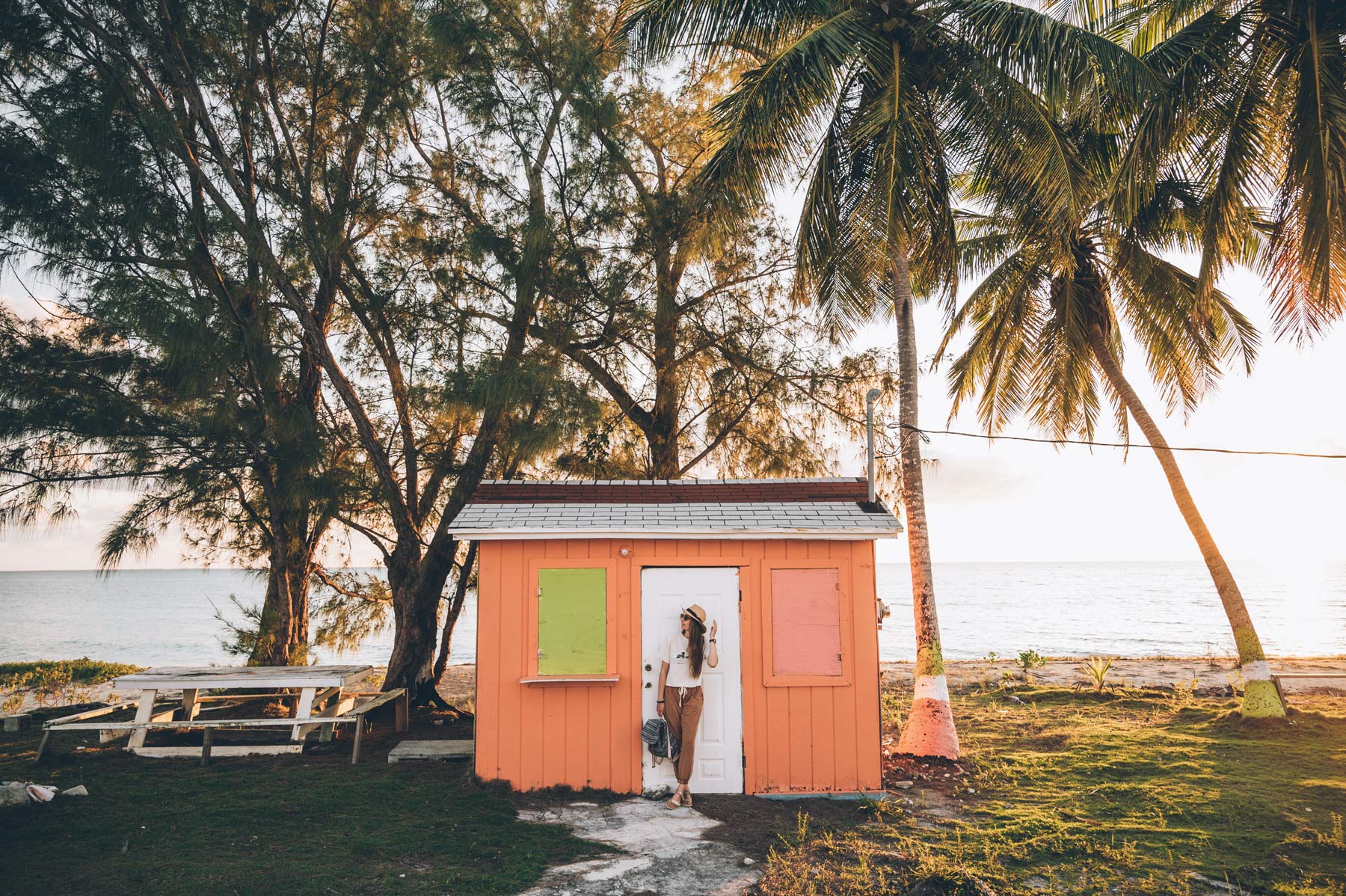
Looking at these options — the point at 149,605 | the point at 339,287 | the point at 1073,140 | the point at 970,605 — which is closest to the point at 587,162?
the point at 339,287

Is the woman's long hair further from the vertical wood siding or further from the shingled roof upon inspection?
the shingled roof

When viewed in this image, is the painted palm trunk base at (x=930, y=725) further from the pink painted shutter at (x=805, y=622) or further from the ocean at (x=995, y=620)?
the ocean at (x=995, y=620)

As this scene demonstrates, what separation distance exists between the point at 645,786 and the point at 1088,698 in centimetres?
860

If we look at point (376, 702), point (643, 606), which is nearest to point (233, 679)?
point (376, 702)

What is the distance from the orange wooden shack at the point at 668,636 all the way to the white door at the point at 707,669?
14mm

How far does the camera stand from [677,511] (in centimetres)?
795

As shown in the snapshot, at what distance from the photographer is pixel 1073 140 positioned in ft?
34.1

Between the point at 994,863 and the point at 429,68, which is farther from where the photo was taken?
the point at 429,68

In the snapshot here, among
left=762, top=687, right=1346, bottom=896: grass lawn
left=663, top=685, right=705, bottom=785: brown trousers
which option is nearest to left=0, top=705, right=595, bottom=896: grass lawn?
left=663, top=685, right=705, bottom=785: brown trousers

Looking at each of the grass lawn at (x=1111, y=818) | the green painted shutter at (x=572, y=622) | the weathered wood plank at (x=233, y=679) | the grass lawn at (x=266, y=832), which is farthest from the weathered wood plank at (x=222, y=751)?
the grass lawn at (x=1111, y=818)

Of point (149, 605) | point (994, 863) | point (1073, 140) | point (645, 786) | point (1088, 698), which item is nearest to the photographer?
point (994, 863)

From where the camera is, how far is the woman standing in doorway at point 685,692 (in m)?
6.84

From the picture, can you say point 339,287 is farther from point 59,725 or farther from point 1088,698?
point 1088,698

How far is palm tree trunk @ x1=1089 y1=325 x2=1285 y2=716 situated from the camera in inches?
404
